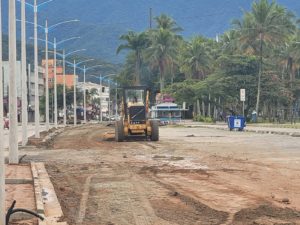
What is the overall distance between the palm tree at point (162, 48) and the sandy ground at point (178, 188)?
82600 mm

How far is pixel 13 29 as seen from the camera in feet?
65.0

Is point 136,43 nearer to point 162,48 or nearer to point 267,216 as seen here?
point 162,48

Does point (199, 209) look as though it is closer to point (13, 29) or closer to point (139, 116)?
point (13, 29)

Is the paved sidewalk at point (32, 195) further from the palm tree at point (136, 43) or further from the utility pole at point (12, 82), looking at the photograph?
the palm tree at point (136, 43)

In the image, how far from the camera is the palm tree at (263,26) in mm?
83875

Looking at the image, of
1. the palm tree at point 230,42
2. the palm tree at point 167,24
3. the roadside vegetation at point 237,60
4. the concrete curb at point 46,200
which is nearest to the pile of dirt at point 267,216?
the concrete curb at point 46,200

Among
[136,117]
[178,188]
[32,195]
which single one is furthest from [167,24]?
[32,195]

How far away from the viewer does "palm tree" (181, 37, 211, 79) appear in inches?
4220

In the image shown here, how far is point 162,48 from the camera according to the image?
345ft

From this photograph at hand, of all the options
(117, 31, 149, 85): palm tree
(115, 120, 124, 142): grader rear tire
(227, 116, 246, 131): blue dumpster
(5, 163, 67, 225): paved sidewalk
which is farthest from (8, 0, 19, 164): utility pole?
(117, 31, 149, 85): palm tree

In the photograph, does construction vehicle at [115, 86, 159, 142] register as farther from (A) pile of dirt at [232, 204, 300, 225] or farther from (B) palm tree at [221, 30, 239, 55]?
(B) palm tree at [221, 30, 239, 55]

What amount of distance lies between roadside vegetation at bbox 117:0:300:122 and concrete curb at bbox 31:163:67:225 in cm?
6725

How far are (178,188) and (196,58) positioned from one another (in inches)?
A: 3725

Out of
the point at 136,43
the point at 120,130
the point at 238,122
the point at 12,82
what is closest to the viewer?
the point at 12,82
